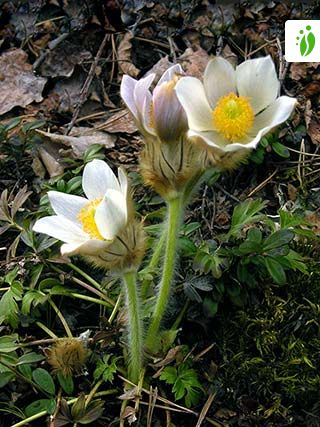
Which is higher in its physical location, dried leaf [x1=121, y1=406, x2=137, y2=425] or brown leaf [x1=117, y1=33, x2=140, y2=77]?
brown leaf [x1=117, y1=33, x2=140, y2=77]

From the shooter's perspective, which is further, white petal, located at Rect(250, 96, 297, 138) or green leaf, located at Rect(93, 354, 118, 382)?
green leaf, located at Rect(93, 354, 118, 382)

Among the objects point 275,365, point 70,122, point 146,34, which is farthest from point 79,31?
point 275,365

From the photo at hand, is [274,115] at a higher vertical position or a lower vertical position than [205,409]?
higher

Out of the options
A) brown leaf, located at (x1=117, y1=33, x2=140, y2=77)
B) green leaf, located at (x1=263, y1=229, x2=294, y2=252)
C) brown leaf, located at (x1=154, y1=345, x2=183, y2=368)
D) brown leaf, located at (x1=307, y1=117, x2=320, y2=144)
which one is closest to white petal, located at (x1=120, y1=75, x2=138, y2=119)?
green leaf, located at (x1=263, y1=229, x2=294, y2=252)

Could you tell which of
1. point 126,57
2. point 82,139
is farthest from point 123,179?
point 126,57

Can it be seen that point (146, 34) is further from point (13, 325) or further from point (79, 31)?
point (13, 325)

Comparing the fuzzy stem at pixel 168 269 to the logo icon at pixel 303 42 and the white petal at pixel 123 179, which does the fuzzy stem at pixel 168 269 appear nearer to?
the white petal at pixel 123 179

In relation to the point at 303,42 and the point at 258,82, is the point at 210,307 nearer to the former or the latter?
the point at 258,82

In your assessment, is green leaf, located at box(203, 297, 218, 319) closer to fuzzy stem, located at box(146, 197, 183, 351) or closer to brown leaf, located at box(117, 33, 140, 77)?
fuzzy stem, located at box(146, 197, 183, 351)
